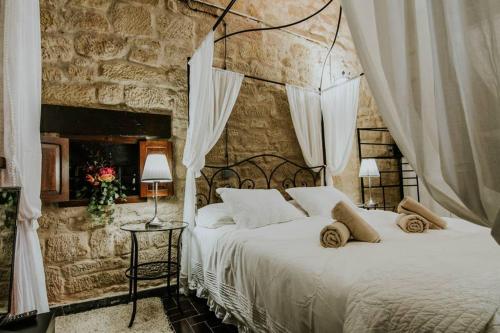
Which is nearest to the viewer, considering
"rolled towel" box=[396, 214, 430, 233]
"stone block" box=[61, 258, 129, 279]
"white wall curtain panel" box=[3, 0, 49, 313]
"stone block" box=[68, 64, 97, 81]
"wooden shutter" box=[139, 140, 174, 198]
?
"white wall curtain panel" box=[3, 0, 49, 313]

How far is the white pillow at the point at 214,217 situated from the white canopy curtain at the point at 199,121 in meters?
0.08

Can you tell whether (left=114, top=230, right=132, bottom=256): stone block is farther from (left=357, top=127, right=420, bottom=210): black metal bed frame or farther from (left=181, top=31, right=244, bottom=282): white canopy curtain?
(left=357, top=127, right=420, bottom=210): black metal bed frame

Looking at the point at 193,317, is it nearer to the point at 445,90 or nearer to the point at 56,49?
the point at 445,90

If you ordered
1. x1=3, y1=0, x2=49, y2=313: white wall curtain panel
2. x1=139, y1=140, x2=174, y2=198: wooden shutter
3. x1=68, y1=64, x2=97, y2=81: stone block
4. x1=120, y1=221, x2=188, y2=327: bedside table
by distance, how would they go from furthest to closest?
x1=139, y1=140, x2=174, y2=198: wooden shutter, x1=68, y1=64, x2=97, y2=81: stone block, x1=120, y1=221, x2=188, y2=327: bedside table, x1=3, y1=0, x2=49, y2=313: white wall curtain panel

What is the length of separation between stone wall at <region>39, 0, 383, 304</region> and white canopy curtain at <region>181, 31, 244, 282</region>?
1.14 feet

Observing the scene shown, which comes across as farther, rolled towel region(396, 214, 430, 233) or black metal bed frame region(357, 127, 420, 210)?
black metal bed frame region(357, 127, 420, 210)

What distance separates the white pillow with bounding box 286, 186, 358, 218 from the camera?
287cm

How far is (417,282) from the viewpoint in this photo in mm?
1058

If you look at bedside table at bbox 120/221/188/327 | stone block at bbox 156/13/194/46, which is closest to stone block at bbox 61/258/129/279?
bedside table at bbox 120/221/188/327

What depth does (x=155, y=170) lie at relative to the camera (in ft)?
7.90

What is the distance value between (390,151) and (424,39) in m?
4.79

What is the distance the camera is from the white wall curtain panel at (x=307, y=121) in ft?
11.7

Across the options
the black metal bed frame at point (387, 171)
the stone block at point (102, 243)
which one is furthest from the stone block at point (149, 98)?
the black metal bed frame at point (387, 171)

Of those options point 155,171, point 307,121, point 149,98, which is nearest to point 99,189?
point 155,171
